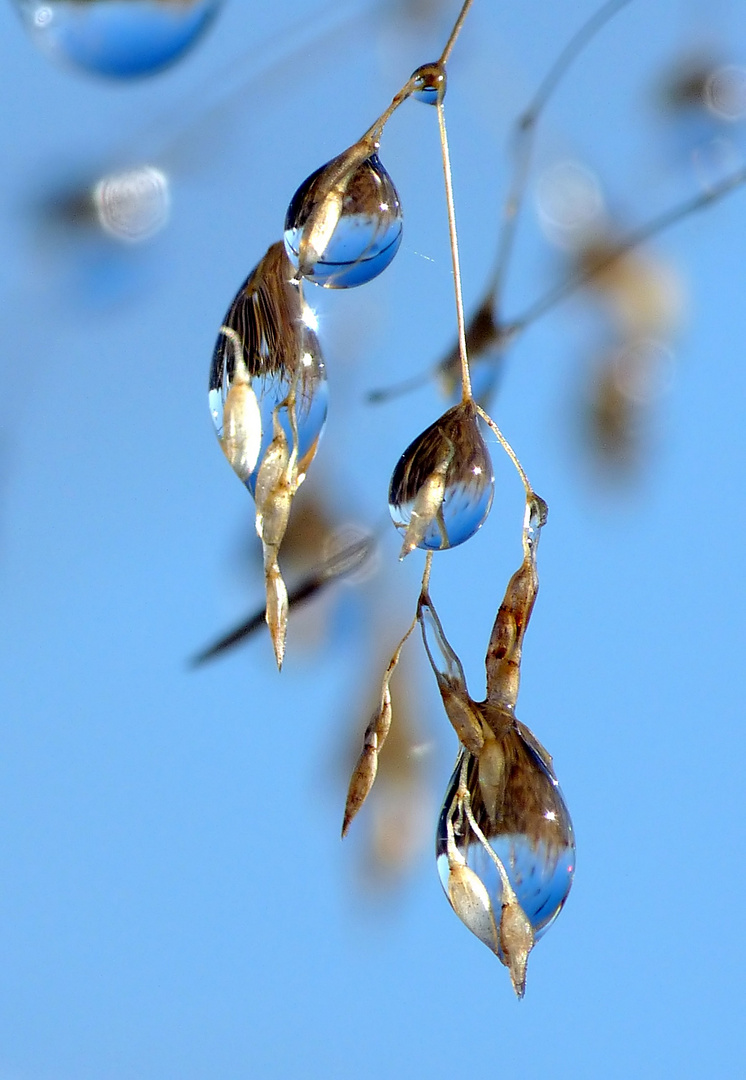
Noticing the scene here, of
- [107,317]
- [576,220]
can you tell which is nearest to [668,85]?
[576,220]

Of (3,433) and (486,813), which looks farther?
(3,433)

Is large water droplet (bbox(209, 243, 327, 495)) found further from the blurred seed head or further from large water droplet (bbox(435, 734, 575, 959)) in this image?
the blurred seed head

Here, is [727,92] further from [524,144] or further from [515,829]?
[515,829]

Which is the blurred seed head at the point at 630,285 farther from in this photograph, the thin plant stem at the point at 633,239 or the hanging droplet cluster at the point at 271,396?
the hanging droplet cluster at the point at 271,396

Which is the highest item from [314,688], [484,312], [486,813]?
[484,312]

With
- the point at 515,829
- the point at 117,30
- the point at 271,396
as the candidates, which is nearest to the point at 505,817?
the point at 515,829

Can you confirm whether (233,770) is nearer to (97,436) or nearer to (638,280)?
(97,436)
